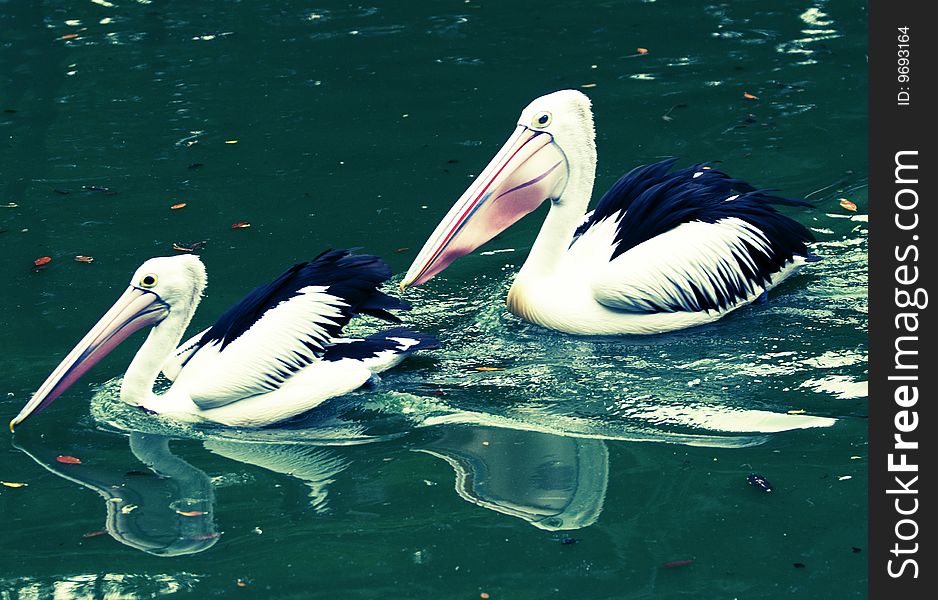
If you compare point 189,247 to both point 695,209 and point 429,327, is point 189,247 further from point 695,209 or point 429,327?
point 695,209

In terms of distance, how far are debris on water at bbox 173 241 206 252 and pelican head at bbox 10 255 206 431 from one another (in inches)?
65.8

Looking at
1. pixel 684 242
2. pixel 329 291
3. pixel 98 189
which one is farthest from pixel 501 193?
pixel 98 189

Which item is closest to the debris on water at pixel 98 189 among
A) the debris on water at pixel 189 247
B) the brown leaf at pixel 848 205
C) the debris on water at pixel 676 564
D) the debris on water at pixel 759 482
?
the debris on water at pixel 189 247

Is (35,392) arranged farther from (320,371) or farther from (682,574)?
(682,574)

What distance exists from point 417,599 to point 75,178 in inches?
185

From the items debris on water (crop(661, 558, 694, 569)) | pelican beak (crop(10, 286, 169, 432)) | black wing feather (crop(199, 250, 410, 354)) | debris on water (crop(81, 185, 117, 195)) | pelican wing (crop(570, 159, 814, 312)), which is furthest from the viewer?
debris on water (crop(81, 185, 117, 195))

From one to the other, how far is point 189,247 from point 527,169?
1.95m

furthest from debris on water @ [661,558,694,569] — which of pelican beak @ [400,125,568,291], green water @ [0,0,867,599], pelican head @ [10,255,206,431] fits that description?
pelican head @ [10,255,206,431]

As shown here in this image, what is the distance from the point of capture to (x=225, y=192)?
25.1 ft

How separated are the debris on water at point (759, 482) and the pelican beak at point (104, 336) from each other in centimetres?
227

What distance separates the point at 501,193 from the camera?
595 centimetres

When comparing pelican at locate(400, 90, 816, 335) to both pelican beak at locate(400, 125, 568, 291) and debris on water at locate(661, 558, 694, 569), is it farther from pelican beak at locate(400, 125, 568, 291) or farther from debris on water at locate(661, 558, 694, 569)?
debris on water at locate(661, 558, 694, 569)

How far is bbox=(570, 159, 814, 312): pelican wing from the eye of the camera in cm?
573

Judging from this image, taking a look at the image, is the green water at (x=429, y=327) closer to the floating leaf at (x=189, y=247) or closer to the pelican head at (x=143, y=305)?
the floating leaf at (x=189, y=247)
